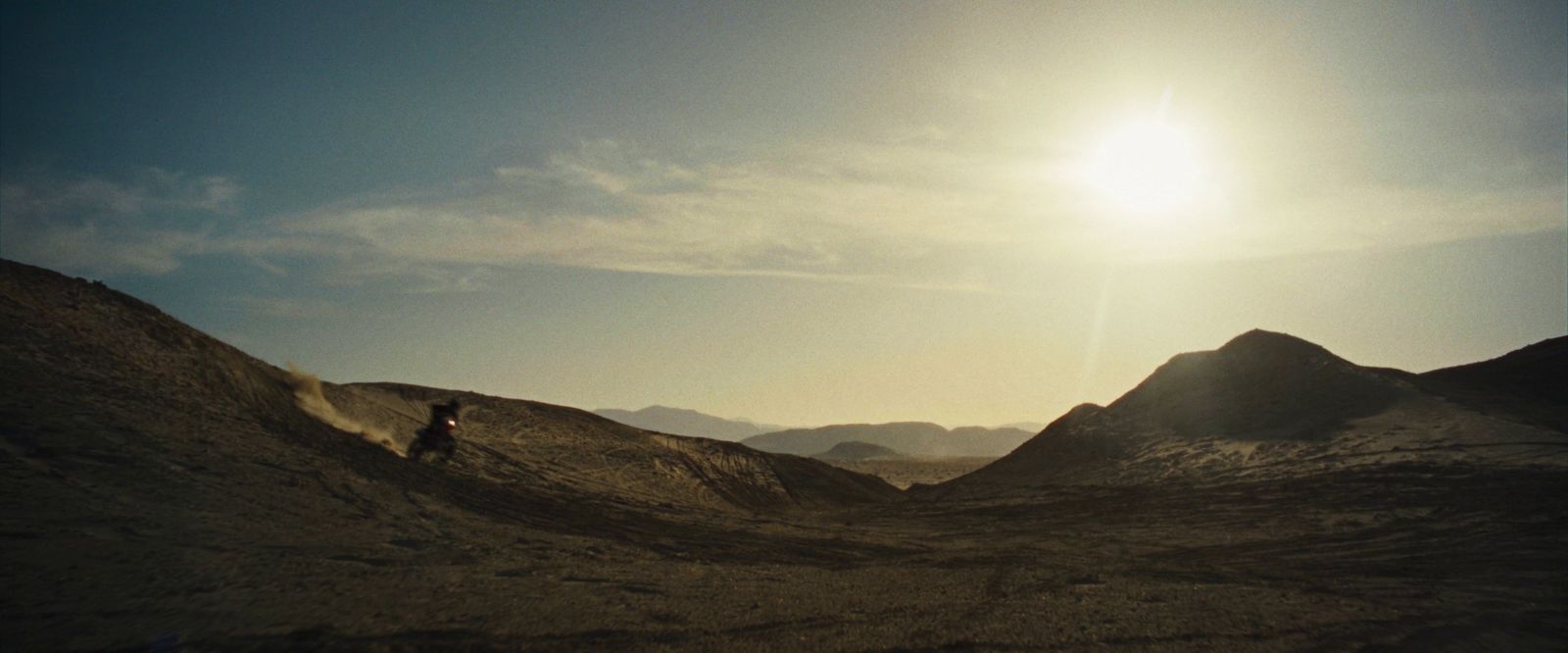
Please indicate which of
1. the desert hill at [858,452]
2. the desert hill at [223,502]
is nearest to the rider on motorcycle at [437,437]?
the desert hill at [223,502]

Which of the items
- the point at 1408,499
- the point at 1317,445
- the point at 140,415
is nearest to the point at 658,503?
the point at 140,415

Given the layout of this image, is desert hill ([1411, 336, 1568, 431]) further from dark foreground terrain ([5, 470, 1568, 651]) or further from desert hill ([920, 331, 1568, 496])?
dark foreground terrain ([5, 470, 1568, 651])

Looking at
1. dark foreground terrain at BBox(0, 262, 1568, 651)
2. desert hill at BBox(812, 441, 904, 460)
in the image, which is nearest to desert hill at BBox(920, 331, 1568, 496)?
dark foreground terrain at BBox(0, 262, 1568, 651)

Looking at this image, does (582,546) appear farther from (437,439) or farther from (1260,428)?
(1260,428)

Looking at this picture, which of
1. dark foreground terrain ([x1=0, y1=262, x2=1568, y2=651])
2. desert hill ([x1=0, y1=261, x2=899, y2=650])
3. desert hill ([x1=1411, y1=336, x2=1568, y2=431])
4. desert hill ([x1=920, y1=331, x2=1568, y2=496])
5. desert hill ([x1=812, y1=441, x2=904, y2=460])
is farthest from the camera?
desert hill ([x1=812, y1=441, x2=904, y2=460])

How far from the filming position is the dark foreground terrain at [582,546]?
8.34 m

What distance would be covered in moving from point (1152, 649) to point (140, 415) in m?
17.8

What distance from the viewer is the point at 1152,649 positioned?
8461 mm

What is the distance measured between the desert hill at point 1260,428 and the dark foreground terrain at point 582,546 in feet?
1.81

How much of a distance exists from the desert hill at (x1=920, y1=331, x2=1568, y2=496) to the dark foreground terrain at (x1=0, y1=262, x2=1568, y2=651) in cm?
55

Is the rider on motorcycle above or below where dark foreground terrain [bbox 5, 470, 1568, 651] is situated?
above

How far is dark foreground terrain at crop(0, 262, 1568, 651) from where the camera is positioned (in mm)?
8336

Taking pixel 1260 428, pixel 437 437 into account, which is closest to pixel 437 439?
pixel 437 437

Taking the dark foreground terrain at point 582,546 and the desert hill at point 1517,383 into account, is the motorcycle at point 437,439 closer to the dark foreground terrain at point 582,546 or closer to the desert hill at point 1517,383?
the dark foreground terrain at point 582,546
